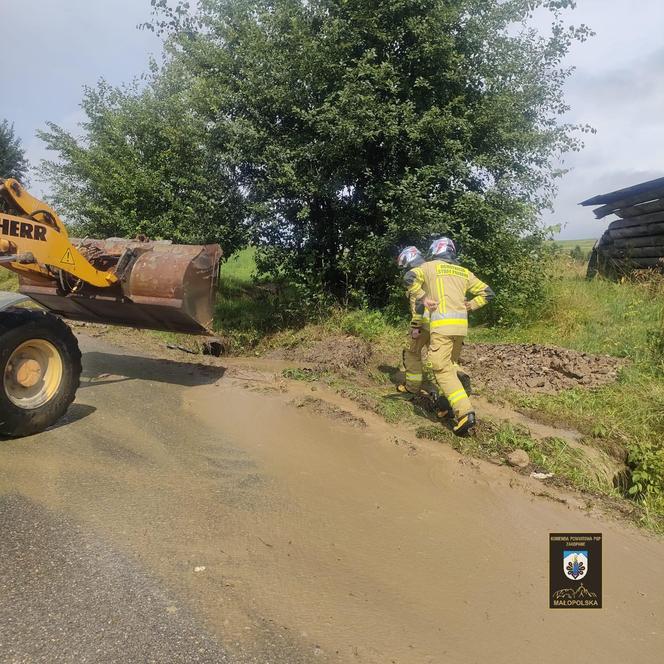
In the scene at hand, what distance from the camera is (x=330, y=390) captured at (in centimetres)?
672

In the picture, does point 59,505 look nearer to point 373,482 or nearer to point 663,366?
point 373,482

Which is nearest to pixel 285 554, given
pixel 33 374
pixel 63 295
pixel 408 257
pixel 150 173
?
pixel 33 374

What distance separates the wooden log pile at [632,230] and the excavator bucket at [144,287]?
858cm

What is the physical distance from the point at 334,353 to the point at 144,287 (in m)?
2.89

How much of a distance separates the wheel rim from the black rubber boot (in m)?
3.52

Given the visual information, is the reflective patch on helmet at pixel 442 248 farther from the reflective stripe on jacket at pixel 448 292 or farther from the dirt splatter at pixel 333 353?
the dirt splatter at pixel 333 353

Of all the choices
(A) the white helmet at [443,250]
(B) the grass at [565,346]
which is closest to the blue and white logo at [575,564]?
(B) the grass at [565,346]

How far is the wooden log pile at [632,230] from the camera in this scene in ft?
37.9

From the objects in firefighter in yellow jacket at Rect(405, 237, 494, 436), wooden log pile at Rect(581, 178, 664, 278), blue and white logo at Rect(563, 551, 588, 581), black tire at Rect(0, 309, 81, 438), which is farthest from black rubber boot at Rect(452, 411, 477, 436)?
wooden log pile at Rect(581, 178, 664, 278)

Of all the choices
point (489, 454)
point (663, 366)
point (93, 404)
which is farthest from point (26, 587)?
point (663, 366)

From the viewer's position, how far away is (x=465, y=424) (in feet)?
17.6

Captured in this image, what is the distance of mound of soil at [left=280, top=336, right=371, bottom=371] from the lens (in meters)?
7.72

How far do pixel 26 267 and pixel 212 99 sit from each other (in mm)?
5378

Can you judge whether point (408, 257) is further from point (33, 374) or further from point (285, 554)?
point (285, 554)
